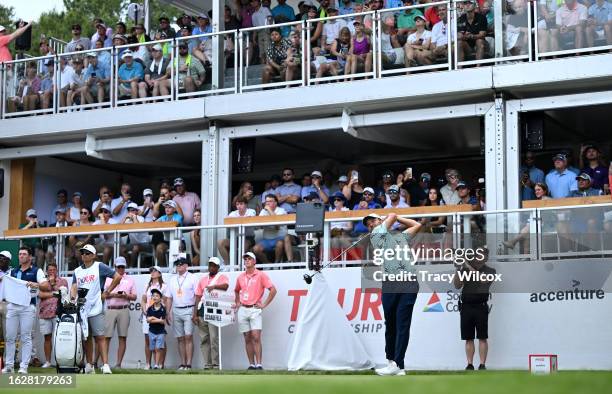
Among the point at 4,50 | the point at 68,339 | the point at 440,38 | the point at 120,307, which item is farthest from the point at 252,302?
the point at 4,50

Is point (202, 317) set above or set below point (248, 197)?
below

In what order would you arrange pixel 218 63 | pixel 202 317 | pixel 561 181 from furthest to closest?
pixel 218 63 < pixel 202 317 < pixel 561 181

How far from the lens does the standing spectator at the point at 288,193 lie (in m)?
19.7

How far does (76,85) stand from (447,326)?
885 centimetres

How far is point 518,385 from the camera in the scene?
20.0ft

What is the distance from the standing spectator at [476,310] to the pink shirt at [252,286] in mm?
3217

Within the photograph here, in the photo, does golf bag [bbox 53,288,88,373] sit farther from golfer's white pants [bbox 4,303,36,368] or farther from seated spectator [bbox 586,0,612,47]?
seated spectator [bbox 586,0,612,47]

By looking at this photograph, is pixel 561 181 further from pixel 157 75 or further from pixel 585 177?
pixel 157 75

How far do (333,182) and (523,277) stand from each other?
6.37 metres

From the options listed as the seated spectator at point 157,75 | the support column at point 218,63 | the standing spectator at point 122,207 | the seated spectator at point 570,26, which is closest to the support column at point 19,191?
the standing spectator at point 122,207

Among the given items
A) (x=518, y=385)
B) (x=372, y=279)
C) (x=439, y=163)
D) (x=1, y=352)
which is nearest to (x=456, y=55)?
(x=372, y=279)

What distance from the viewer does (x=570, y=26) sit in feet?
56.0

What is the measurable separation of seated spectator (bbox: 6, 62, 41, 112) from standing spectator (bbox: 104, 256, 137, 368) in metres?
4.56

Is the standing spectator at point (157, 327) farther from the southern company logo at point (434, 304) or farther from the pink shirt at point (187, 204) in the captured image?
the southern company logo at point (434, 304)
